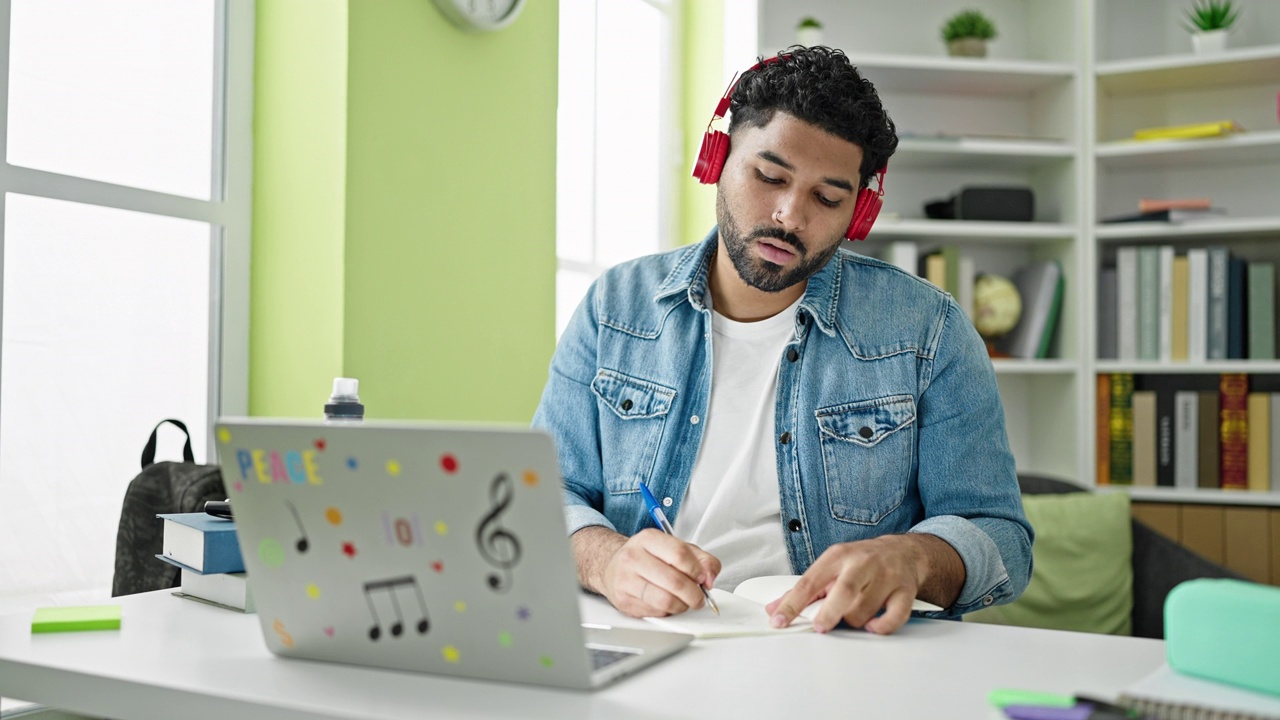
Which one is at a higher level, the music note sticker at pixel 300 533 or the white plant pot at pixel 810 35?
the white plant pot at pixel 810 35

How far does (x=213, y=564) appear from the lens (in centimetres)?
113

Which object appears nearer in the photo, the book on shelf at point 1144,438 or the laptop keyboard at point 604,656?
the laptop keyboard at point 604,656

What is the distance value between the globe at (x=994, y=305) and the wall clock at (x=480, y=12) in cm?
167

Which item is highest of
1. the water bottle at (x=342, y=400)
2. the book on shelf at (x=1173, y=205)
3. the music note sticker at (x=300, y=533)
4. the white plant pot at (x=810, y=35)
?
the white plant pot at (x=810, y=35)

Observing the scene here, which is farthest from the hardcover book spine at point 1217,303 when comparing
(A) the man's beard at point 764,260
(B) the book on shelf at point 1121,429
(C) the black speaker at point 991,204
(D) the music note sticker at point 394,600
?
(D) the music note sticker at point 394,600

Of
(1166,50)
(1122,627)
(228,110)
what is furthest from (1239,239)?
(228,110)

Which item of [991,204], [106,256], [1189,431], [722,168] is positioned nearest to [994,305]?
[991,204]

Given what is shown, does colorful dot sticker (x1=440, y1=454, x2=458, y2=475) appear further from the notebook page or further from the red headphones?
the red headphones

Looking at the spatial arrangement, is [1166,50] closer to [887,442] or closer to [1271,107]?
[1271,107]

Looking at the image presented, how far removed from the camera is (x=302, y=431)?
2.65 ft

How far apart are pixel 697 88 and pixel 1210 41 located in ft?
4.83

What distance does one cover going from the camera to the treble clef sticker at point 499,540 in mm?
744

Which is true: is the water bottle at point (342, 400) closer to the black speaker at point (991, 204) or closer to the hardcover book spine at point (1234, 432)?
the black speaker at point (991, 204)

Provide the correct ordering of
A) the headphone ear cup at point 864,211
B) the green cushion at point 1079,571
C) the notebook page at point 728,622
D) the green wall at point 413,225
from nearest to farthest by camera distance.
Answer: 1. the notebook page at point 728,622
2. the headphone ear cup at point 864,211
3. the green wall at point 413,225
4. the green cushion at point 1079,571
